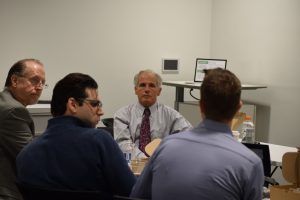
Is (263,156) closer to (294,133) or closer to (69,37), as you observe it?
(294,133)

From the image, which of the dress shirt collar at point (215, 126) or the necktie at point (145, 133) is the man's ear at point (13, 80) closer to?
the dress shirt collar at point (215, 126)

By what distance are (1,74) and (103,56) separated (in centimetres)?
116

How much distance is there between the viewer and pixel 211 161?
1.54 meters

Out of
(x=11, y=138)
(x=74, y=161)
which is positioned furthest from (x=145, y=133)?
(x=74, y=161)

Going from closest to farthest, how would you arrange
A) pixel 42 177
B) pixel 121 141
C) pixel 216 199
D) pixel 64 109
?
1. pixel 216 199
2. pixel 42 177
3. pixel 64 109
4. pixel 121 141

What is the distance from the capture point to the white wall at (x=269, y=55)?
15.1 feet

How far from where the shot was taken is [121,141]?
3.34m

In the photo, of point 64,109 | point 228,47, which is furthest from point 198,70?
point 64,109

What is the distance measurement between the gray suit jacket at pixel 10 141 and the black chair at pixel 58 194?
43 cm

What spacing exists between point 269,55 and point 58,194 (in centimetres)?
377

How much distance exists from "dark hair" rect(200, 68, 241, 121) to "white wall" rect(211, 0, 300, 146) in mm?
3101

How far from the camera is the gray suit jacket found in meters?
2.12

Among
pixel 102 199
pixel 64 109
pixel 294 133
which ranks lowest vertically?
pixel 294 133

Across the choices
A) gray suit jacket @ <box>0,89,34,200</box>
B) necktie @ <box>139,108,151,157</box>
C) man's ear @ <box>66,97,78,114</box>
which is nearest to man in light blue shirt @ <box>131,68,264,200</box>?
man's ear @ <box>66,97,78,114</box>
